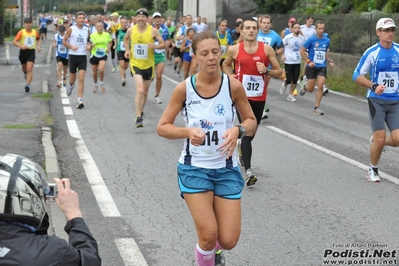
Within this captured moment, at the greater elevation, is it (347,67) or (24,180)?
(24,180)

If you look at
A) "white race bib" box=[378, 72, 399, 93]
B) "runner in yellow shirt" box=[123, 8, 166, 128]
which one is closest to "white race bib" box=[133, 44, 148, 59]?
"runner in yellow shirt" box=[123, 8, 166, 128]

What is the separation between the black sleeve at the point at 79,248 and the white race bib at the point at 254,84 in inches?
253

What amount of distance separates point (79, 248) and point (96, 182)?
6.00 meters

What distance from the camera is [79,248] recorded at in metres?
3.13

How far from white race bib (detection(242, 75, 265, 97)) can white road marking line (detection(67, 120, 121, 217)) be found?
2.11 metres

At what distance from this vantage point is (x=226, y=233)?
534cm

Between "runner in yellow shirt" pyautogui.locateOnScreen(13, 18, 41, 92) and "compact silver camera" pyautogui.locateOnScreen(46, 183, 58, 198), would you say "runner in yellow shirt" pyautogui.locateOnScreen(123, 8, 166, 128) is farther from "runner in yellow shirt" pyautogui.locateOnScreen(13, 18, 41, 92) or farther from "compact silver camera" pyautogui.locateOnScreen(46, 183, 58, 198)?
"compact silver camera" pyautogui.locateOnScreen(46, 183, 58, 198)

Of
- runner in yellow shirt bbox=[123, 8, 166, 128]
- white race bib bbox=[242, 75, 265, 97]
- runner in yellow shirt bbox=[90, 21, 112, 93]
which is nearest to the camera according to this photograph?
white race bib bbox=[242, 75, 265, 97]

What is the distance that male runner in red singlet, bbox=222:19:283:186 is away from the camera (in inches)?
351

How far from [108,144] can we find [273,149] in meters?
2.50

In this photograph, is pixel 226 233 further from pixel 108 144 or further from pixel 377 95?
pixel 108 144

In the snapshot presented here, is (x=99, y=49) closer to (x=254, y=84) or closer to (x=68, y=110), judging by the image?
(x=68, y=110)

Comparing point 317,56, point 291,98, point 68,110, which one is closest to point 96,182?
point 68,110

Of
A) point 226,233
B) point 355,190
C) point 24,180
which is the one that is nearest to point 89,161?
point 355,190
